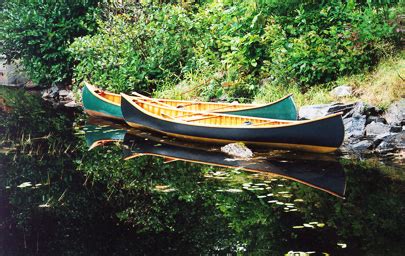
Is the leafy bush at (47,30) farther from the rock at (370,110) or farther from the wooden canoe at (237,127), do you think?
the rock at (370,110)

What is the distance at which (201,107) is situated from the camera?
12.8 meters

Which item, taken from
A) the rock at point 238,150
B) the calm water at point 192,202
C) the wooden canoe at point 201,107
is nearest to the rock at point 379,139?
the calm water at point 192,202

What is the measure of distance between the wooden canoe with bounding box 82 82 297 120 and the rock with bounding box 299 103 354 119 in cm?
52

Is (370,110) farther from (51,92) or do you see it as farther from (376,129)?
(51,92)

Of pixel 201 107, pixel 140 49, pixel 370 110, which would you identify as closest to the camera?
pixel 370 110

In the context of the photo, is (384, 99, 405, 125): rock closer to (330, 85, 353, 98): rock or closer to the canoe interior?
(330, 85, 353, 98): rock

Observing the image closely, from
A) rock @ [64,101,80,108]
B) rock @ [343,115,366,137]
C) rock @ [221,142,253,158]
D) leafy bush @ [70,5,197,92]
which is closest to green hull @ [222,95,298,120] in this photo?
rock @ [343,115,366,137]

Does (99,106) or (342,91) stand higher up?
(342,91)

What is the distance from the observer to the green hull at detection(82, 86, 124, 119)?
46.5 feet

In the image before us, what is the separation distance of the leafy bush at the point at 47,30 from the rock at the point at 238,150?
1176 centimetres

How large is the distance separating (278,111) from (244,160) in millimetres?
1922

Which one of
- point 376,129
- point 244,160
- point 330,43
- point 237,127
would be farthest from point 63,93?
point 376,129

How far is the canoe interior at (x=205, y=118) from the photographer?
10.3 metres

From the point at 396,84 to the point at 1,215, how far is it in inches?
315
